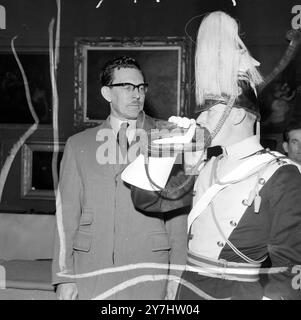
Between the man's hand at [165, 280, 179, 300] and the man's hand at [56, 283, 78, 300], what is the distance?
247 millimetres

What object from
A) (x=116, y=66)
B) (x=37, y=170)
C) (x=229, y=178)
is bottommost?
(x=37, y=170)

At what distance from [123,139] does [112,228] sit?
0.80ft

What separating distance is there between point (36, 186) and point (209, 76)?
1335mm

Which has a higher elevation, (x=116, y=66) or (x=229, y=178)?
(x=116, y=66)

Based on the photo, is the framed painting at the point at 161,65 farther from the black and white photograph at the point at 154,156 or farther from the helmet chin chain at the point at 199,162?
the helmet chin chain at the point at 199,162

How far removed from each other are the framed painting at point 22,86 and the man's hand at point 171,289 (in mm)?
1205

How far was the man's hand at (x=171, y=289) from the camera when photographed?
1.33m

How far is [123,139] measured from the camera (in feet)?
4.59

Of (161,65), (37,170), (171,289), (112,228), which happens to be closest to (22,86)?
(37,170)

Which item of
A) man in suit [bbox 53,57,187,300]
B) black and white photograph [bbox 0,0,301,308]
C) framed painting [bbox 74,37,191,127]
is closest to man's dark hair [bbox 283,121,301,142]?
black and white photograph [bbox 0,0,301,308]

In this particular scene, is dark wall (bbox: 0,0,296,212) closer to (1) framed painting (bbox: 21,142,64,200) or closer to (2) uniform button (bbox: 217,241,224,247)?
(1) framed painting (bbox: 21,142,64,200)

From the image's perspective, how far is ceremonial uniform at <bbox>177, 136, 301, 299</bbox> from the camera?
99 centimetres

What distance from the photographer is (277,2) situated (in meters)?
1.82

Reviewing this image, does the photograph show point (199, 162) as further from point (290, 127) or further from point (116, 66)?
point (290, 127)
